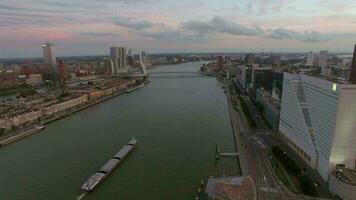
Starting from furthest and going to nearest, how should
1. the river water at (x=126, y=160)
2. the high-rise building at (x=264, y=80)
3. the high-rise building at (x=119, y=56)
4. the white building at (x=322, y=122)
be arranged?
1. the high-rise building at (x=119, y=56)
2. the high-rise building at (x=264, y=80)
3. the river water at (x=126, y=160)
4. the white building at (x=322, y=122)

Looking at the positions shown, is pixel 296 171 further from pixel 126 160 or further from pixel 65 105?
pixel 65 105

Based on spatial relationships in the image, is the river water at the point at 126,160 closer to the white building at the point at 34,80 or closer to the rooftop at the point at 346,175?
the rooftop at the point at 346,175

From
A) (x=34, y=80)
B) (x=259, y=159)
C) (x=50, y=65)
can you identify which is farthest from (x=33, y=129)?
(x=50, y=65)

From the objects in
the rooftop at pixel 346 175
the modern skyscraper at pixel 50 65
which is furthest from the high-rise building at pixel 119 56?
the rooftop at pixel 346 175

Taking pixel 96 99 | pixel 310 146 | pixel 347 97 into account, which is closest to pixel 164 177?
pixel 310 146

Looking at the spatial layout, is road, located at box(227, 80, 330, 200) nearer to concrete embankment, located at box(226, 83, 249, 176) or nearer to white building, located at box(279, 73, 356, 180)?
concrete embankment, located at box(226, 83, 249, 176)

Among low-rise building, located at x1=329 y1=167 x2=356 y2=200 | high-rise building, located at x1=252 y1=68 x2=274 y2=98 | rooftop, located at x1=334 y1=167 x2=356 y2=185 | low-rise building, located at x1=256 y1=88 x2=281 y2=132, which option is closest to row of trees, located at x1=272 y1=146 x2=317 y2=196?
low-rise building, located at x1=329 y1=167 x2=356 y2=200
